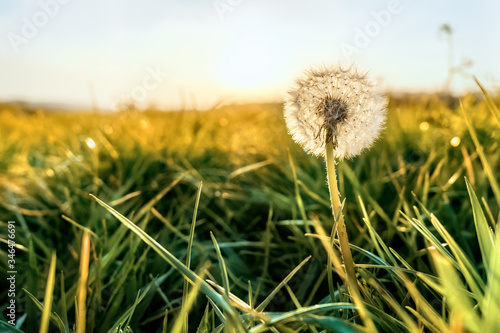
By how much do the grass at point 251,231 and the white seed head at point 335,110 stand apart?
154 mm

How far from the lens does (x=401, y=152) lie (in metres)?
2.01

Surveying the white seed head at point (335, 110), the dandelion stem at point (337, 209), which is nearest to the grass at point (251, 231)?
the dandelion stem at point (337, 209)

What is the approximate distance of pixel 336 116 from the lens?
2.52 ft

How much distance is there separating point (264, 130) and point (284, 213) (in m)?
1.21

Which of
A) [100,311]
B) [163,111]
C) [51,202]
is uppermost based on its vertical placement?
[163,111]

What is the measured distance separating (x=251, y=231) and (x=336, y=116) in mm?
1057

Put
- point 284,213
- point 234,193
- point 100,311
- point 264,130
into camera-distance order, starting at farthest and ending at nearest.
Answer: point 264,130
point 234,193
point 284,213
point 100,311

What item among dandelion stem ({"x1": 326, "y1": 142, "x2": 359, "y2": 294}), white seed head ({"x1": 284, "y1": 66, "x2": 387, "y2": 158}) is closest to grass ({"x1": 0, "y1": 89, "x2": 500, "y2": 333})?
dandelion stem ({"x1": 326, "y1": 142, "x2": 359, "y2": 294})

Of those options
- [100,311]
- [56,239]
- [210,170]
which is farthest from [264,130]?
[100,311]

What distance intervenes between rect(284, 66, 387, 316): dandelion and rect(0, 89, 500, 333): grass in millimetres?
90

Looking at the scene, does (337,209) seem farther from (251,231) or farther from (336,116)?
(251,231)

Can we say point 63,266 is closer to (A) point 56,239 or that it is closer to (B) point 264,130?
(A) point 56,239

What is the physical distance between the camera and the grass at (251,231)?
2.46ft

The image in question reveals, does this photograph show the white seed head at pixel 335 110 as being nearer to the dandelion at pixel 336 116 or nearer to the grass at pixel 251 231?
the dandelion at pixel 336 116
